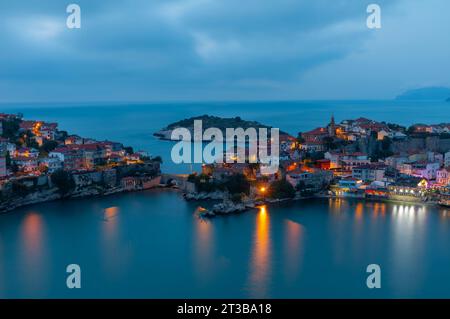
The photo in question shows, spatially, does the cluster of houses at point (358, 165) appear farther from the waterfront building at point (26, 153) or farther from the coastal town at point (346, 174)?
the waterfront building at point (26, 153)

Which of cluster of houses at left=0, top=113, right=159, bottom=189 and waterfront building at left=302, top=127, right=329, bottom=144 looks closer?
cluster of houses at left=0, top=113, right=159, bottom=189

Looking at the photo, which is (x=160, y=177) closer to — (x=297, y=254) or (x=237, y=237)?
(x=237, y=237)

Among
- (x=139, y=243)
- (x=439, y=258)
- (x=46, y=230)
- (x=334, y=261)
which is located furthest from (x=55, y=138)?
(x=439, y=258)

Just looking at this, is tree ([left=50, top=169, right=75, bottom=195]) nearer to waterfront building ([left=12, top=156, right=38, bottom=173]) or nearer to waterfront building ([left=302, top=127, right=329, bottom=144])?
waterfront building ([left=12, top=156, right=38, bottom=173])

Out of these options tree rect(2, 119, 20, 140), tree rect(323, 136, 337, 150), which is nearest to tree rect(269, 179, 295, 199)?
tree rect(323, 136, 337, 150)

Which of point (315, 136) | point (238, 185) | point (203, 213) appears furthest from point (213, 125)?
point (203, 213)

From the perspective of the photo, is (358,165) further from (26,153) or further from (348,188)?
(26,153)
